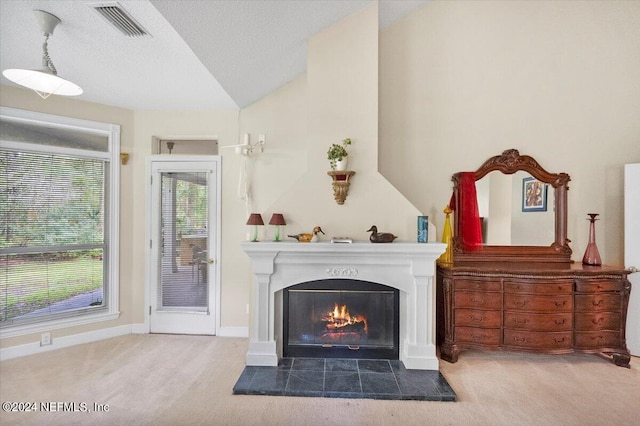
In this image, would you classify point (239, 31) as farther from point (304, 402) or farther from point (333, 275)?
point (304, 402)

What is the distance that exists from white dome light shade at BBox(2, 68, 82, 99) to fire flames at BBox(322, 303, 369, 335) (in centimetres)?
270

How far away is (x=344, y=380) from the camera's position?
2.54 m

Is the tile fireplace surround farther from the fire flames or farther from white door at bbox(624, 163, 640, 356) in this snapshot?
white door at bbox(624, 163, 640, 356)

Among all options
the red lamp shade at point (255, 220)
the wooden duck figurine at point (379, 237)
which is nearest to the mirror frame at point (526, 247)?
the wooden duck figurine at point (379, 237)

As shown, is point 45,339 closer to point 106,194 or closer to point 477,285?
point 106,194

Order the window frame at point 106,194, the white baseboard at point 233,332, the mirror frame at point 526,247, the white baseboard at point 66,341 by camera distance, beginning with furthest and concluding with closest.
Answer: the white baseboard at point 233,332 → the mirror frame at point 526,247 → the window frame at point 106,194 → the white baseboard at point 66,341

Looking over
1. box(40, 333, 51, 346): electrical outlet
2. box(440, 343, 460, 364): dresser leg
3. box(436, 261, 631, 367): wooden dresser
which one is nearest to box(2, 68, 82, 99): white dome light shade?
box(40, 333, 51, 346): electrical outlet

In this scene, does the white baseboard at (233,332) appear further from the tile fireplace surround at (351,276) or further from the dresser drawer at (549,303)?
the dresser drawer at (549,303)

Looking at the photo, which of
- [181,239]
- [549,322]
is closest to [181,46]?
[181,239]

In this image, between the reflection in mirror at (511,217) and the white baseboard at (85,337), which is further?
the reflection in mirror at (511,217)

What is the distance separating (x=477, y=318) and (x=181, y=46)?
3.44 metres

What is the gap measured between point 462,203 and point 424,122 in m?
1.00

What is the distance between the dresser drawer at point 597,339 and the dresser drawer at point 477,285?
846 mm

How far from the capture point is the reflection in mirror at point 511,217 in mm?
3291
